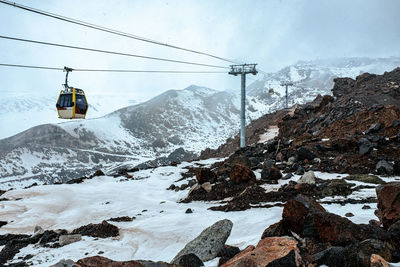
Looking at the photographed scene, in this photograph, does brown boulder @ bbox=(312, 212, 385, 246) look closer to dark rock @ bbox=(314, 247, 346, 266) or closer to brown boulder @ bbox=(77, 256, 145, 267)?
dark rock @ bbox=(314, 247, 346, 266)

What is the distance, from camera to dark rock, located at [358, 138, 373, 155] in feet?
37.9

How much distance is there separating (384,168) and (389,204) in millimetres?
6781

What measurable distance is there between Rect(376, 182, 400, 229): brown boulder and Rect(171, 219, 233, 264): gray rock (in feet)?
9.12

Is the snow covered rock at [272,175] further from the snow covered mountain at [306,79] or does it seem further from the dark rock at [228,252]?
the snow covered mountain at [306,79]

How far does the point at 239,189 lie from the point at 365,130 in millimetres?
9210

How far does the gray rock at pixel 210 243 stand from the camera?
187 inches

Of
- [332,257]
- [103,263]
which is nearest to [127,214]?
[103,263]

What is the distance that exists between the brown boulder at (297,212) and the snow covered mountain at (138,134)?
55.7 meters

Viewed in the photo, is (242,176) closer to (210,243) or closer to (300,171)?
(300,171)

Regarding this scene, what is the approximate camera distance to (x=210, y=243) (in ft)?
16.3

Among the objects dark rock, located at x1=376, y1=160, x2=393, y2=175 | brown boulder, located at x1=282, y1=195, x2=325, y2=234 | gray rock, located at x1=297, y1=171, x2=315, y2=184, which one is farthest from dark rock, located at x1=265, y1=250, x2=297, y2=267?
dark rock, located at x1=376, y1=160, x2=393, y2=175

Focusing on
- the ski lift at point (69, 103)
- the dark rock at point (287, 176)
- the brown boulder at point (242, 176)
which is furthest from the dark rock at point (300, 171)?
the ski lift at point (69, 103)

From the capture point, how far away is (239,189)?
36.6 feet

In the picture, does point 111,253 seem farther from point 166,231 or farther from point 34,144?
point 34,144
